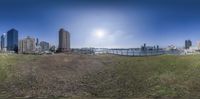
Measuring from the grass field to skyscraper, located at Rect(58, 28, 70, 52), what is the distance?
2537cm

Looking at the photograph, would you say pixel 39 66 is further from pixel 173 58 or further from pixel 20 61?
pixel 173 58

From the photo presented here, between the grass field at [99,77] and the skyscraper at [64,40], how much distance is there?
83.2 feet

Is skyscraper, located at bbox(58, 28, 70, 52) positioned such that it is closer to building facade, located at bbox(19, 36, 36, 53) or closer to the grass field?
building facade, located at bbox(19, 36, 36, 53)

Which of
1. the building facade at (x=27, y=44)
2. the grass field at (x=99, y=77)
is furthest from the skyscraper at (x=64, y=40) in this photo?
the grass field at (x=99, y=77)

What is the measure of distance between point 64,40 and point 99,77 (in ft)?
131

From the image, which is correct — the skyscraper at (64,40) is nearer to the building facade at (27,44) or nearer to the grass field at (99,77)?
the building facade at (27,44)

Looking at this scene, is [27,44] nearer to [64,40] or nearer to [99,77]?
[64,40]

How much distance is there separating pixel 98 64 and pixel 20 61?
13.5 metres

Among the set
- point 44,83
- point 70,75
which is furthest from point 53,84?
point 70,75

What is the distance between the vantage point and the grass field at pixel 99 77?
50188mm

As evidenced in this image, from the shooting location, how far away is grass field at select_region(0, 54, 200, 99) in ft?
165

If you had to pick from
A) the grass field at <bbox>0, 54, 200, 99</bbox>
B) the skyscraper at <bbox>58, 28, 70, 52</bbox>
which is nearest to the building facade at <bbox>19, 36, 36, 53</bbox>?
the skyscraper at <bbox>58, 28, 70, 52</bbox>

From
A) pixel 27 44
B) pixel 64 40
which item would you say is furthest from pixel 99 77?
pixel 27 44

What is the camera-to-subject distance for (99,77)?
58.6 m
